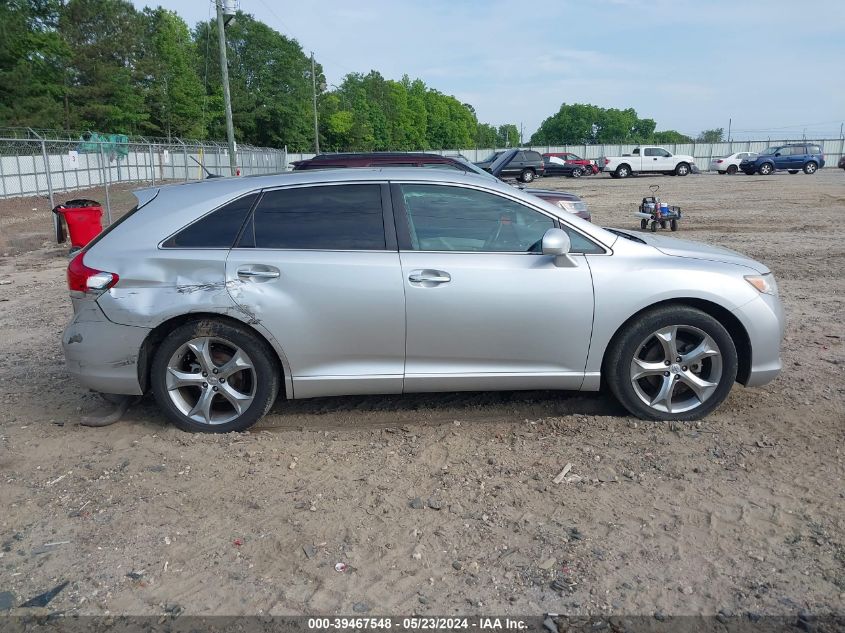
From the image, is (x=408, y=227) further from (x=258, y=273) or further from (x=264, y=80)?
(x=264, y=80)

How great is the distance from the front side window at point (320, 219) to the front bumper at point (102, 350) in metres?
0.95

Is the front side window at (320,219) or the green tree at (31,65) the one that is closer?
the front side window at (320,219)

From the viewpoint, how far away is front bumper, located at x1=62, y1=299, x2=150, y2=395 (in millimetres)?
4270

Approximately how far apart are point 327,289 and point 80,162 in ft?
98.5

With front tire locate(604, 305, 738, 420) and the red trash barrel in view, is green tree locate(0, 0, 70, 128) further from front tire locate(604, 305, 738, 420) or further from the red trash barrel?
front tire locate(604, 305, 738, 420)

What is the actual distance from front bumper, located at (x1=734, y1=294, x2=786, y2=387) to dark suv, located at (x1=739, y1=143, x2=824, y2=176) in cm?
4240

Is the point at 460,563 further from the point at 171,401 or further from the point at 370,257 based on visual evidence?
the point at 171,401

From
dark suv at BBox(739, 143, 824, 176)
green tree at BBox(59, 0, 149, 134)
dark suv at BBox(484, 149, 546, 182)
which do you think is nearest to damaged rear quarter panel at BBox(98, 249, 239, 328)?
dark suv at BBox(484, 149, 546, 182)

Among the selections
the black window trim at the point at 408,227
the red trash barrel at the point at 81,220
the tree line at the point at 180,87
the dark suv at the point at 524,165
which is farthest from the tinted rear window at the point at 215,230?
the tree line at the point at 180,87

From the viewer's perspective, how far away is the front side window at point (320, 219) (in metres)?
4.36

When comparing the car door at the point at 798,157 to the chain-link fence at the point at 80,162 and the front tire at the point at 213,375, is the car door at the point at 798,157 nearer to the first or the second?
the chain-link fence at the point at 80,162

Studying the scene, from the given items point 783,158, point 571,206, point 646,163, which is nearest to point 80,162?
point 571,206

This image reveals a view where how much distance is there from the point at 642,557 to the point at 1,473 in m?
3.54

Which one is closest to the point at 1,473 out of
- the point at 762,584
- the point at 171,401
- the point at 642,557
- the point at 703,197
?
the point at 171,401
